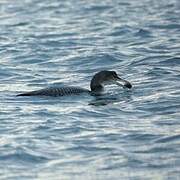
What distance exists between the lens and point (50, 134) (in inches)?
452

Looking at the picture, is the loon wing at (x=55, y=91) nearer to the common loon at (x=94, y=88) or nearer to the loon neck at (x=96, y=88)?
the common loon at (x=94, y=88)

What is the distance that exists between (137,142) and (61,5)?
16.7 m

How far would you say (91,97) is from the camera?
560 inches

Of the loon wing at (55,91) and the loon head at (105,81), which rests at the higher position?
the loon wing at (55,91)

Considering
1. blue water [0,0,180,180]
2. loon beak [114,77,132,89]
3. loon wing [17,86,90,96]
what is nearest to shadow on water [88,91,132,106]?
blue water [0,0,180,180]

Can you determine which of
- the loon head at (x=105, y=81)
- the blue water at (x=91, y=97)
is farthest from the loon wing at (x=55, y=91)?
the loon head at (x=105, y=81)

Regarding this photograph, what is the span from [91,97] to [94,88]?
0.47 meters

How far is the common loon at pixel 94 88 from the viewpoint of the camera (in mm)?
13984

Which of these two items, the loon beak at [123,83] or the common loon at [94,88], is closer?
the common loon at [94,88]

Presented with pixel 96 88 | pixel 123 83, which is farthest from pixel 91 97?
pixel 123 83

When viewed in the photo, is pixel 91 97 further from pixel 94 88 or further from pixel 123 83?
pixel 123 83

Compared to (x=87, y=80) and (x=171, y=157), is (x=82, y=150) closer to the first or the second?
(x=171, y=157)

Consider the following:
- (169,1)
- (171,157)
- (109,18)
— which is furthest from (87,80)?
(169,1)

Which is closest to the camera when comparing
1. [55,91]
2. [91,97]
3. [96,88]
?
[55,91]
